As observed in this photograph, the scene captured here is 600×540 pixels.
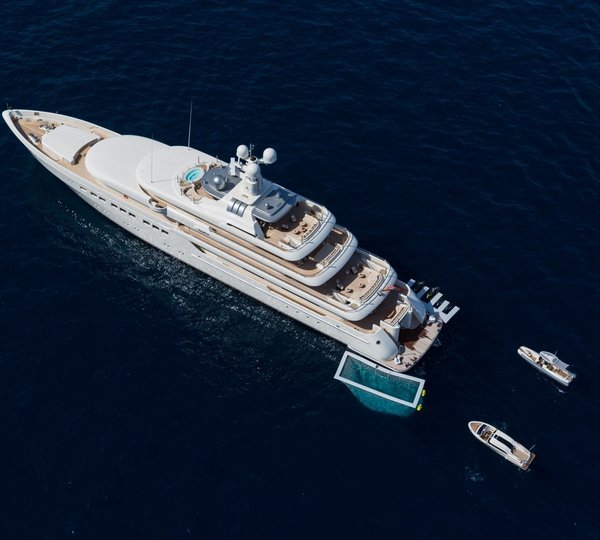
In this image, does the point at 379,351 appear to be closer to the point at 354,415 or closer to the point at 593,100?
the point at 354,415

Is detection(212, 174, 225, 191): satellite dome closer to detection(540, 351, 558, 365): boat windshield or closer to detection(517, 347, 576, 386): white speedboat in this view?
detection(517, 347, 576, 386): white speedboat

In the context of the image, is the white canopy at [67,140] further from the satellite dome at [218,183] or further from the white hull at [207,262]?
the satellite dome at [218,183]

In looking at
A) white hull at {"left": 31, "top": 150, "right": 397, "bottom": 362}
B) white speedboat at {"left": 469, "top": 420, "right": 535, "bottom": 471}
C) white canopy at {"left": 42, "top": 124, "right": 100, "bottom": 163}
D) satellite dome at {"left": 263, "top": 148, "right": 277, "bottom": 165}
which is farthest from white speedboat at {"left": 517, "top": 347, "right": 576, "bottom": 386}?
white canopy at {"left": 42, "top": 124, "right": 100, "bottom": 163}

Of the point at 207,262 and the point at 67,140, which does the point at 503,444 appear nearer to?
the point at 207,262

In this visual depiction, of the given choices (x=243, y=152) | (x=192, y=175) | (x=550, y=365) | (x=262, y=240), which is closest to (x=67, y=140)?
(x=192, y=175)

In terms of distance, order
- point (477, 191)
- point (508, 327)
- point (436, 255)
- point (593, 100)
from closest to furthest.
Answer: point (508, 327) < point (436, 255) < point (477, 191) < point (593, 100)

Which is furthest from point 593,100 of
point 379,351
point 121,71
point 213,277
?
point 121,71
